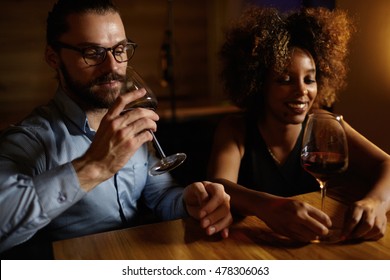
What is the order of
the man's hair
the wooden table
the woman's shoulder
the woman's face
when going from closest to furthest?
the wooden table, the man's hair, the woman's face, the woman's shoulder

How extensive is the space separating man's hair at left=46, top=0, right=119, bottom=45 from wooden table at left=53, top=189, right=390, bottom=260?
721mm

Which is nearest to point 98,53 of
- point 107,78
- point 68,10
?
point 107,78

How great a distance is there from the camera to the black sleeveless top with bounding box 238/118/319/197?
1.62 metres

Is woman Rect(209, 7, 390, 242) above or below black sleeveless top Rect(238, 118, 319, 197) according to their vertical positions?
above

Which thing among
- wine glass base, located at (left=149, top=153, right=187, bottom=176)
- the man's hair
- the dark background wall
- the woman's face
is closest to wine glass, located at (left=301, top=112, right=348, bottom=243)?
wine glass base, located at (left=149, top=153, right=187, bottom=176)

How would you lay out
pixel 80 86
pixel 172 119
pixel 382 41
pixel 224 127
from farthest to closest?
pixel 172 119, pixel 382 41, pixel 224 127, pixel 80 86

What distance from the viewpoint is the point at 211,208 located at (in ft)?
3.40

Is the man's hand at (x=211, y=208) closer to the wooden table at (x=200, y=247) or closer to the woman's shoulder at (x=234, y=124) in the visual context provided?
the wooden table at (x=200, y=247)

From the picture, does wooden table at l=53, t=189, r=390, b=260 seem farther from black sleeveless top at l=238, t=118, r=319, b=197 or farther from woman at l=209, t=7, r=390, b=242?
black sleeveless top at l=238, t=118, r=319, b=197

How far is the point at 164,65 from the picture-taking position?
3758mm

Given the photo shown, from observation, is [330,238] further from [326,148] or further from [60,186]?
[60,186]
